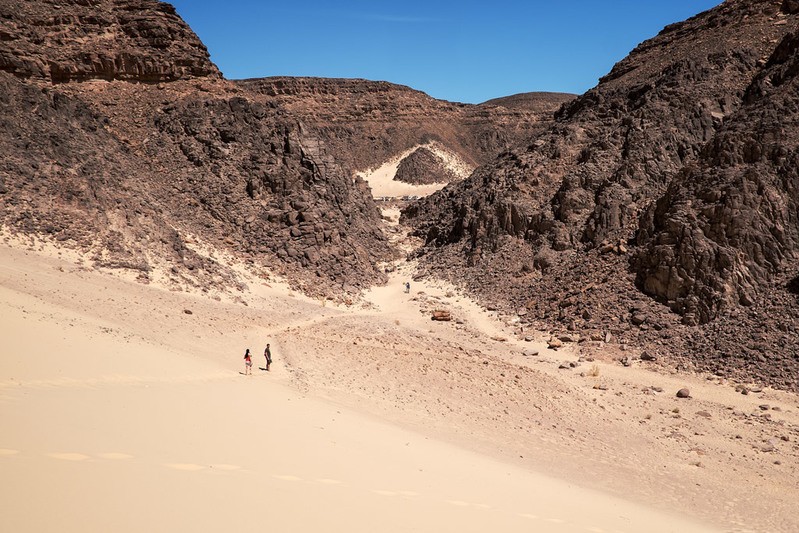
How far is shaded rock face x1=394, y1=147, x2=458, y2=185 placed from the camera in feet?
229

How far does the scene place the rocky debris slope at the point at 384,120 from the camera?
7588 centimetres

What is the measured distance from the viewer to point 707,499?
1157cm

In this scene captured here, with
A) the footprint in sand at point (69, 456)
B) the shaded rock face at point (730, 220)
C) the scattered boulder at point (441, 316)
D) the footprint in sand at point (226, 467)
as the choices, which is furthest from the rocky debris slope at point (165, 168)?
the footprint in sand at point (69, 456)

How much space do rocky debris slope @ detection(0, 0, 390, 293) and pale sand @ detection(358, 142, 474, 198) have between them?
1174 inches

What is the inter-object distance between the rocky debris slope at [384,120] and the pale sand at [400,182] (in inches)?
34.4

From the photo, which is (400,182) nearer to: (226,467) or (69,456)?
(226,467)

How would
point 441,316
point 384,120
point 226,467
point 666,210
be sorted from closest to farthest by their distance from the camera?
point 226,467, point 666,210, point 441,316, point 384,120

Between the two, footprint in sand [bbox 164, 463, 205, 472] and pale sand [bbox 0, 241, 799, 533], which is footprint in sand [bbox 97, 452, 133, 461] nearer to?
pale sand [bbox 0, 241, 799, 533]

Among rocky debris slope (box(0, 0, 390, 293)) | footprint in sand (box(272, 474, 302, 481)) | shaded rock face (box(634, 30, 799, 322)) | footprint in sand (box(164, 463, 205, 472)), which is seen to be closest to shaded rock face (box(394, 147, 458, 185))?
rocky debris slope (box(0, 0, 390, 293))

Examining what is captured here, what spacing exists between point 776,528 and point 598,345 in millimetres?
12106

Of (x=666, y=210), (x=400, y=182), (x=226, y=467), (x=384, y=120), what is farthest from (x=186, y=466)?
(x=384, y=120)

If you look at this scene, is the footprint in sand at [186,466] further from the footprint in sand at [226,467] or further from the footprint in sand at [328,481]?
the footprint in sand at [328,481]

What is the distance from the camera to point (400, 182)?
230 ft

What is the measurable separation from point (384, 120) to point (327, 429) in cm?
7193
